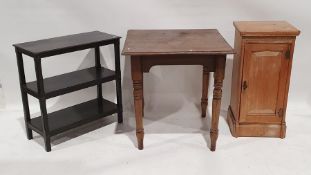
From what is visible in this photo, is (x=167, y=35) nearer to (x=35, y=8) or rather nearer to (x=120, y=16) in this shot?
(x=120, y=16)

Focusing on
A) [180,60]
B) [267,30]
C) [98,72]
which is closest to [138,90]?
[180,60]

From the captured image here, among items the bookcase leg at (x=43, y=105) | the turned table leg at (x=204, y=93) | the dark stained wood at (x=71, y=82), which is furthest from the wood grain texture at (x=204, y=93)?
the bookcase leg at (x=43, y=105)

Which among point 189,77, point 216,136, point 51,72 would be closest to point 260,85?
point 216,136

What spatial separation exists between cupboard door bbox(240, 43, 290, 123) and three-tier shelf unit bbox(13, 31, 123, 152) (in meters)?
0.97

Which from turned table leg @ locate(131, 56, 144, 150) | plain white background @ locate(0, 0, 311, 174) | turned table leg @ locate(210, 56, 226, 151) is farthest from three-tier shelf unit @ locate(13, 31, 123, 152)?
turned table leg @ locate(210, 56, 226, 151)

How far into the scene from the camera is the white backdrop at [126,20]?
9.71 ft

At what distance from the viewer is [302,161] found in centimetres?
239

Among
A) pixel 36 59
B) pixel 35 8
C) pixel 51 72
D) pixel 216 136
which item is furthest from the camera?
pixel 51 72

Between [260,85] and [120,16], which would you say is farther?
[120,16]

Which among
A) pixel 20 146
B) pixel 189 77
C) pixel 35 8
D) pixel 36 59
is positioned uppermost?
pixel 35 8

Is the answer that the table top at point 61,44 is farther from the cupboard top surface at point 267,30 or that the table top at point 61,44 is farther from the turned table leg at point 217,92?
the cupboard top surface at point 267,30

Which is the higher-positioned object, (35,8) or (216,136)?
(35,8)

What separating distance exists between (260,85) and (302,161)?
23.2 inches

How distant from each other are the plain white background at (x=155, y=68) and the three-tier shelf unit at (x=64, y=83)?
5.7 inches
